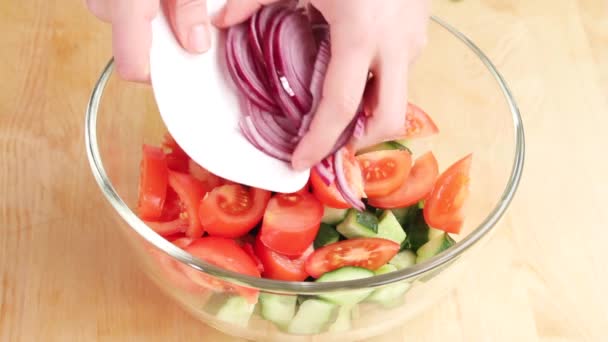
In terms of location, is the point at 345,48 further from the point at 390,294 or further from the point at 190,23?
Result: the point at 390,294

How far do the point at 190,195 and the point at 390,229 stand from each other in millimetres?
319

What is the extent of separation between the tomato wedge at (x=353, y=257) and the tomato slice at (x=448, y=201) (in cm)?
13

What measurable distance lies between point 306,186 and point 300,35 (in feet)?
0.77

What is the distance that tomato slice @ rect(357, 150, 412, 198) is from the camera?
3.79 feet

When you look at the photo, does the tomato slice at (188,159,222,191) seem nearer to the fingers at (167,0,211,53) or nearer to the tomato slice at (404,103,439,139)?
the fingers at (167,0,211,53)

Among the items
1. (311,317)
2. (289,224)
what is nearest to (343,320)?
(311,317)

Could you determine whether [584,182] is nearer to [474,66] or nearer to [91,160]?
[474,66]

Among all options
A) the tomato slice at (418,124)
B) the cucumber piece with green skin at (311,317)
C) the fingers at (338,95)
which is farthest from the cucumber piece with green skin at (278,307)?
the tomato slice at (418,124)

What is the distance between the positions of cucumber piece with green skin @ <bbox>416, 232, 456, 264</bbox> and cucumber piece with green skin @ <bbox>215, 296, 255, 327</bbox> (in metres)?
0.29

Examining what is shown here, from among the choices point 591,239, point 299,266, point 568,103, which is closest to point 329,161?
point 299,266

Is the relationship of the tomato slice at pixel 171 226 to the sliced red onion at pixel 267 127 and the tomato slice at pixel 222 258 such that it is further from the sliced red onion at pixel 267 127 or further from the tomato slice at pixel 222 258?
the sliced red onion at pixel 267 127

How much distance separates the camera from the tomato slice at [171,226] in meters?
1.08

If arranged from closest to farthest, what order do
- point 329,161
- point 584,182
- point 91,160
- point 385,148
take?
point 91,160 → point 329,161 → point 385,148 → point 584,182

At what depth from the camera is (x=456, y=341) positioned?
1125 mm
